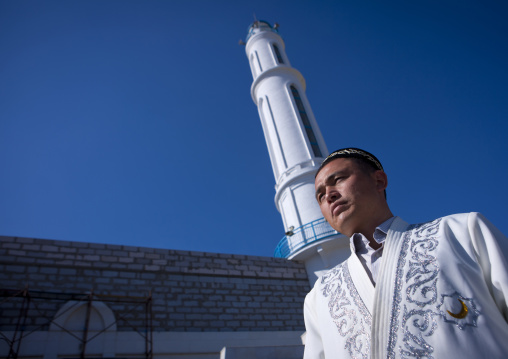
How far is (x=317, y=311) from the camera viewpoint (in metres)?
1.54

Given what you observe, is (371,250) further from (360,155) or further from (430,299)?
(360,155)

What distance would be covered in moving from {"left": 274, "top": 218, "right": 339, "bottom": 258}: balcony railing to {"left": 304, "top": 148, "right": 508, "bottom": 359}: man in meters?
8.45

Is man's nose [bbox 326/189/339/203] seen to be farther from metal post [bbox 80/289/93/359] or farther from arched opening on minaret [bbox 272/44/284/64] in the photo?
arched opening on minaret [bbox 272/44/284/64]

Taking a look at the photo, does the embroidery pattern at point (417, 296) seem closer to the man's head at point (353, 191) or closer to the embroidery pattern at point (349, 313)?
the embroidery pattern at point (349, 313)

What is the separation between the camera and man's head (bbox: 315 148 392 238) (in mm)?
1496

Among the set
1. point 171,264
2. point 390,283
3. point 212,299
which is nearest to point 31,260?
point 171,264

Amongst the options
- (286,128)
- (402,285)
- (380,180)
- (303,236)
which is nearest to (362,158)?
(380,180)

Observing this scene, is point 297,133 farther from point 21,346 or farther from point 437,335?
point 437,335

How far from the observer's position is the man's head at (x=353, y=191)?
150 centimetres

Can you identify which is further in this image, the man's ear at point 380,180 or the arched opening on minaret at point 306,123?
the arched opening on minaret at point 306,123

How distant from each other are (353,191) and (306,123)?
13301 millimetres

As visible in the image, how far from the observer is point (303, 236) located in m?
10.6

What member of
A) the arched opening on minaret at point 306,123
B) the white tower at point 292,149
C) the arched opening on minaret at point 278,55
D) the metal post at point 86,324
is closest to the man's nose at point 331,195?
the metal post at point 86,324

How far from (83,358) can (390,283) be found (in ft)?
21.5
